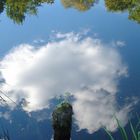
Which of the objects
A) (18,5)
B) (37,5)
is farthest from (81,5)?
(18,5)

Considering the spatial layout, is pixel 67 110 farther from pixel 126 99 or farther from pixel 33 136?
pixel 126 99

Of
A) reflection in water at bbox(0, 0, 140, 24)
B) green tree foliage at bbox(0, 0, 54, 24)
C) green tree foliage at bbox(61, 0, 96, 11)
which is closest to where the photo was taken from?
green tree foliage at bbox(61, 0, 96, 11)

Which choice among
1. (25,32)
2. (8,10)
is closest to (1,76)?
(25,32)

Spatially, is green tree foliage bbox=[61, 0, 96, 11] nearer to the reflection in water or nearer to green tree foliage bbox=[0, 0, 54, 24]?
the reflection in water

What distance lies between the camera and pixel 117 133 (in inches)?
391

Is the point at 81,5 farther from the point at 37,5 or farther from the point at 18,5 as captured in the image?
the point at 18,5

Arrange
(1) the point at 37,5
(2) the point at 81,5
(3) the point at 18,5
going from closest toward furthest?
(1) the point at 37,5
(2) the point at 81,5
(3) the point at 18,5

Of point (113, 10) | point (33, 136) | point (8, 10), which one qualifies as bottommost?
point (33, 136)

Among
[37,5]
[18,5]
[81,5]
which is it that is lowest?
[37,5]

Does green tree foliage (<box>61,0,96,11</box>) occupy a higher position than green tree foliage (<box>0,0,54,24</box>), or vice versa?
green tree foliage (<box>0,0,54,24</box>)

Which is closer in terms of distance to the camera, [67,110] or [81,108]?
[67,110]

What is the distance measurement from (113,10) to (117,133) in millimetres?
11346

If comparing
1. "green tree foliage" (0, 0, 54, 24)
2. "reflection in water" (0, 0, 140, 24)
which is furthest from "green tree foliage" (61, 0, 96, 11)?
"green tree foliage" (0, 0, 54, 24)

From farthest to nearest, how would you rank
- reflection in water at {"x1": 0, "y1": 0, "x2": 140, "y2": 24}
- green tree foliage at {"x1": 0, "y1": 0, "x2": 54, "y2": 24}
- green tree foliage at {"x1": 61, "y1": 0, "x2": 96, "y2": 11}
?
green tree foliage at {"x1": 0, "y1": 0, "x2": 54, "y2": 24} < reflection in water at {"x1": 0, "y1": 0, "x2": 140, "y2": 24} < green tree foliage at {"x1": 61, "y1": 0, "x2": 96, "y2": 11}
